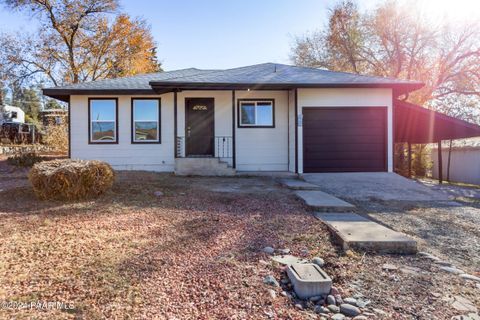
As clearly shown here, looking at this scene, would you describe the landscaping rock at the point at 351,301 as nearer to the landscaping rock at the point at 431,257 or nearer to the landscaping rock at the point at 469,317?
the landscaping rock at the point at 469,317

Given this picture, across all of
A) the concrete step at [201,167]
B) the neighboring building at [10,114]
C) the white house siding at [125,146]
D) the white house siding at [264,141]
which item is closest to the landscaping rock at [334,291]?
the concrete step at [201,167]

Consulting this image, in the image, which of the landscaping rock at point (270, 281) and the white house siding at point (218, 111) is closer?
the landscaping rock at point (270, 281)

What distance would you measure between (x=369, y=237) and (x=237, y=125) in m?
6.90

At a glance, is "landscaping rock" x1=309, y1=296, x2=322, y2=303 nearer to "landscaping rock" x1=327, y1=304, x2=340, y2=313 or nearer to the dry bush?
"landscaping rock" x1=327, y1=304, x2=340, y2=313

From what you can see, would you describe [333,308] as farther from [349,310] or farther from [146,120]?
[146,120]

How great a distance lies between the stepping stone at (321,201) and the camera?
193 inches

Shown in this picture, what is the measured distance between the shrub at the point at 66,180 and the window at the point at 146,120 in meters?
4.59

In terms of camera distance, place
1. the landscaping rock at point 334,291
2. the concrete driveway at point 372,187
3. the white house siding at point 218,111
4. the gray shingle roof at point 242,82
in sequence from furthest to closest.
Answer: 1. the white house siding at point 218,111
2. the gray shingle roof at point 242,82
3. the concrete driveway at point 372,187
4. the landscaping rock at point 334,291

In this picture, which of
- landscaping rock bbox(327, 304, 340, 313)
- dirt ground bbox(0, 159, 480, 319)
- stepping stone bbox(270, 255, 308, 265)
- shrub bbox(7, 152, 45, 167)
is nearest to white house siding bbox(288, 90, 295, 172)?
dirt ground bbox(0, 159, 480, 319)

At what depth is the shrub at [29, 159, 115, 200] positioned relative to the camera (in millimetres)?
4871

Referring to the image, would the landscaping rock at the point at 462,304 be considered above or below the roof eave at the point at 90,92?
below

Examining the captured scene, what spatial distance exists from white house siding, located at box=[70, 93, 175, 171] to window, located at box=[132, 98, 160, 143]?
0.17m

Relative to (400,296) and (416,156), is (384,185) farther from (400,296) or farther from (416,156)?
(416,156)

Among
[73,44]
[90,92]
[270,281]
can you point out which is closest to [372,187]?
[270,281]
